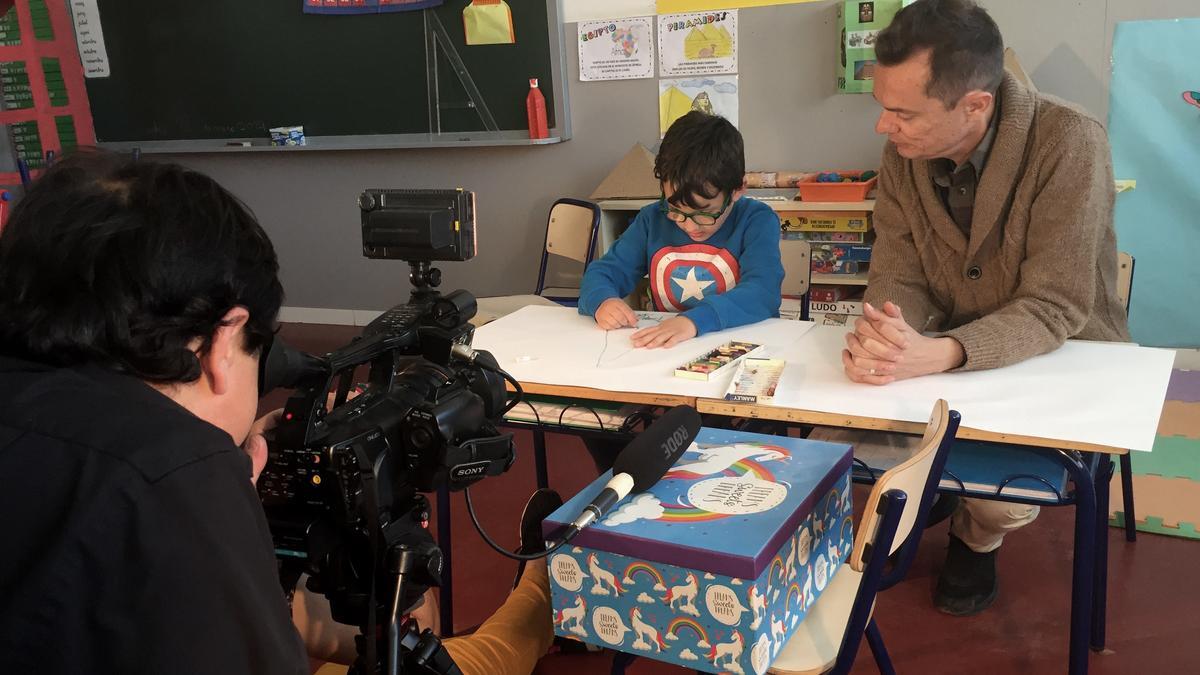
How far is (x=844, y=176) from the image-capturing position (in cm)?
370

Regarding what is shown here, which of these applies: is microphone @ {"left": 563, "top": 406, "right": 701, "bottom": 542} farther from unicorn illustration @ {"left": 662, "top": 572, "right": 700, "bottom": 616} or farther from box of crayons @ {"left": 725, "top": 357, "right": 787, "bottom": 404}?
box of crayons @ {"left": 725, "top": 357, "right": 787, "bottom": 404}

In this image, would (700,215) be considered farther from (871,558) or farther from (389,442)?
(389,442)

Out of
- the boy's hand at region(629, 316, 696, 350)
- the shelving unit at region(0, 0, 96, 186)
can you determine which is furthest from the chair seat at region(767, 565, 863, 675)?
the shelving unit at region(0, 0, 96, 186)

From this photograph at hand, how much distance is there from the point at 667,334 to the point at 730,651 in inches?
39.9

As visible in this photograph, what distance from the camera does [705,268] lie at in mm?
2402

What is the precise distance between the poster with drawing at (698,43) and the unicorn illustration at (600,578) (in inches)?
125

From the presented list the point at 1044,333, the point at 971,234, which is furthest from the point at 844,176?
the point at 1044,333

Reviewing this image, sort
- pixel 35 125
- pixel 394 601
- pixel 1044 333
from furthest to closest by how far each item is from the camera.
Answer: pixel 35 125
pixel 1044 333
pixel 394 601

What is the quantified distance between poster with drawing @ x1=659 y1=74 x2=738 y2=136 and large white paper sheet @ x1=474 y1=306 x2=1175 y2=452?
6.72ft

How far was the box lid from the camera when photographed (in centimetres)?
109

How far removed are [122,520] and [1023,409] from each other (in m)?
1.36

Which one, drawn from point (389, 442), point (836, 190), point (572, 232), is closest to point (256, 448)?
point (389, 442)

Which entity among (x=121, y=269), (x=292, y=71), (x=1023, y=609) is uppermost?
(x=292, y=71)

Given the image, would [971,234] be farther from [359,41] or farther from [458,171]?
[359,41]
